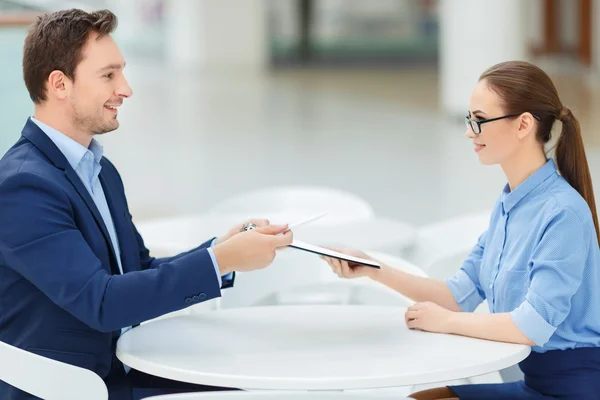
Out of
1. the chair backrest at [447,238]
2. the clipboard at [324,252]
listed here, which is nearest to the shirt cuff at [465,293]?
the clipboard at [324,252]

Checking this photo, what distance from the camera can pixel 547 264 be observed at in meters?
2.59

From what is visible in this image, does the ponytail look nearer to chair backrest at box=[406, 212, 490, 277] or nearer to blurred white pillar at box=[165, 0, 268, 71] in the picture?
chair backrest at box=[406, 212, 490, 277]

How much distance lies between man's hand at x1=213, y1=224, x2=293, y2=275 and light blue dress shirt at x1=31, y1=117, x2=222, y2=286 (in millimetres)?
29

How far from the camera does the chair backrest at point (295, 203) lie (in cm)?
524

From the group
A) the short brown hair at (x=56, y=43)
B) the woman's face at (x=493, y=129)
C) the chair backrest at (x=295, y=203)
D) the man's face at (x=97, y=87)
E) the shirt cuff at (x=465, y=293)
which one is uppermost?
the short brown hair at (x=56, y=43)

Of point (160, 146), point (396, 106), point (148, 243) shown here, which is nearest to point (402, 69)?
point (396, 106)

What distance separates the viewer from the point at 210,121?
1360 cm

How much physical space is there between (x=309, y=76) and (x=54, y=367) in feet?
58.8

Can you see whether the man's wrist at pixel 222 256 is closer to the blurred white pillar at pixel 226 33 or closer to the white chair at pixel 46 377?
the white chair at pixel 46 377

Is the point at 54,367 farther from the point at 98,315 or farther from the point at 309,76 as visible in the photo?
the point at 309,76

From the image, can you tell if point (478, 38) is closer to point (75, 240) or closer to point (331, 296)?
point (331, 296)

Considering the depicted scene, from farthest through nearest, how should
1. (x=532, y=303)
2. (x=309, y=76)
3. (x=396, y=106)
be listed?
(x=309, y=76)
(x=396, y=106)
(x=532, y=303)

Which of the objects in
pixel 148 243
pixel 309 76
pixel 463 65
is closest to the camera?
pixel 148 243

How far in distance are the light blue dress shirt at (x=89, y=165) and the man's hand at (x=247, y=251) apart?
29 millimetres
